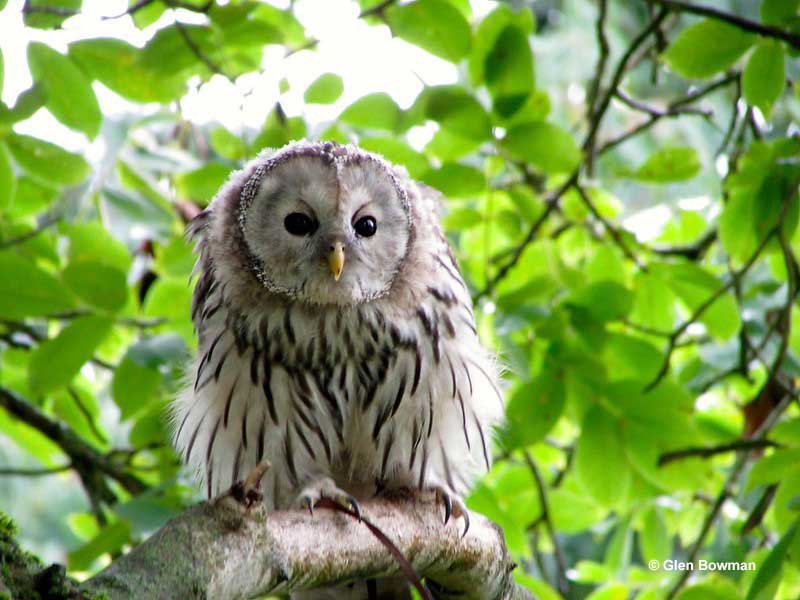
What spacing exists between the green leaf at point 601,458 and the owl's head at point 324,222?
0.79 m

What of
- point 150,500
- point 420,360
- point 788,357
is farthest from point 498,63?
point 150,500

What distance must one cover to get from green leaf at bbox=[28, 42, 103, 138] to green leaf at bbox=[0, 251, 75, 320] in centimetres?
39

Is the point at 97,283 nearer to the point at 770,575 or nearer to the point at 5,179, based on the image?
the point at 5,179

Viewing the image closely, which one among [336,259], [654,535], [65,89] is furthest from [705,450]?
[65,89]

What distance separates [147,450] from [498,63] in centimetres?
176

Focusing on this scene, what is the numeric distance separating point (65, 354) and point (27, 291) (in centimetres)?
21

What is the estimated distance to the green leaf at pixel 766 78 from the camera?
2254 mm

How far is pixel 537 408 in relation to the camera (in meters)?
2.77

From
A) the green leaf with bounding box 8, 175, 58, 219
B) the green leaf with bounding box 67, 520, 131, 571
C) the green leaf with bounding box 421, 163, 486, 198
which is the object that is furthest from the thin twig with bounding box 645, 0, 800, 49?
the green leaf with bounding box 67, 520, 131, 571

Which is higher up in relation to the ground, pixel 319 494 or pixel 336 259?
pixel 336 259

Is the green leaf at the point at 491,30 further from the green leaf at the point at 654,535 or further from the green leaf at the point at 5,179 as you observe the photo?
the green leaf at the point at 654,535

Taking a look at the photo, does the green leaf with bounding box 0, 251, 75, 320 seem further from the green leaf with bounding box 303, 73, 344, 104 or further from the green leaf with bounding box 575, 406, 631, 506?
the green leaf with bounding box 575, 406, 631, 506

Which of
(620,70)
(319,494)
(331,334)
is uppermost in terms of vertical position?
(620,70)

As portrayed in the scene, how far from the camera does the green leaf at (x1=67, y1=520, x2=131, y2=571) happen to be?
269 centimetres
